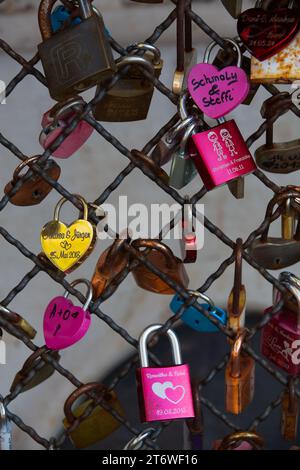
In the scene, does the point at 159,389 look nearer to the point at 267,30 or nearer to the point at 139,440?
the point at 139,440

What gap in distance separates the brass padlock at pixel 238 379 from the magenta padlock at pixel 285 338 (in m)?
0.03

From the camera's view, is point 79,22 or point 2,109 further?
point 2,109

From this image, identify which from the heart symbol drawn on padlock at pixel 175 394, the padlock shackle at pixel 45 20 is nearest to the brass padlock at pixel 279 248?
the heart symbol drawn on padlock at pixel 175 394

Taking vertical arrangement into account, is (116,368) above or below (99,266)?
below

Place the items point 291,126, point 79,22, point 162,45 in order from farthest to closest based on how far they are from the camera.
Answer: point 291,126
point 162,45
point 79,22

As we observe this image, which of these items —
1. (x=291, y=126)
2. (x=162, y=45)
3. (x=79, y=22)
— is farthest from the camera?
(x=291, y=126)

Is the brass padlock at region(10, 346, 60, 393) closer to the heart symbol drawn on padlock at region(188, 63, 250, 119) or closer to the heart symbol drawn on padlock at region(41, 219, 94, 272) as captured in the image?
the heart symbol drawn on padlock at region(41, 219, 94, 272)

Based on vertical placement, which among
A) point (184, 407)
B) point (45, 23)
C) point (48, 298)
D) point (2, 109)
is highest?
point (45, 23)

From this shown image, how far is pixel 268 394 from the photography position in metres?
1.46

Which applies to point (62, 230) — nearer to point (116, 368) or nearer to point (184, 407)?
point (184, 407)

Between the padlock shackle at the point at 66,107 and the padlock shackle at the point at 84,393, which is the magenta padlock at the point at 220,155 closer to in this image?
the padlock shackle at the point at 66,107

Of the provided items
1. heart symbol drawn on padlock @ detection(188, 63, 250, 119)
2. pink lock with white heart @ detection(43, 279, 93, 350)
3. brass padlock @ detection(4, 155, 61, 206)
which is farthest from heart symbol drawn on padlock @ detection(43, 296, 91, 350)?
heart symbol drawn on padlock @ detection(188, 63, 250, 119)

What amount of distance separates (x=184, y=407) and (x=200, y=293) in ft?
0.33

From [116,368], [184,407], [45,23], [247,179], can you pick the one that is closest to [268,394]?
[116,368]
